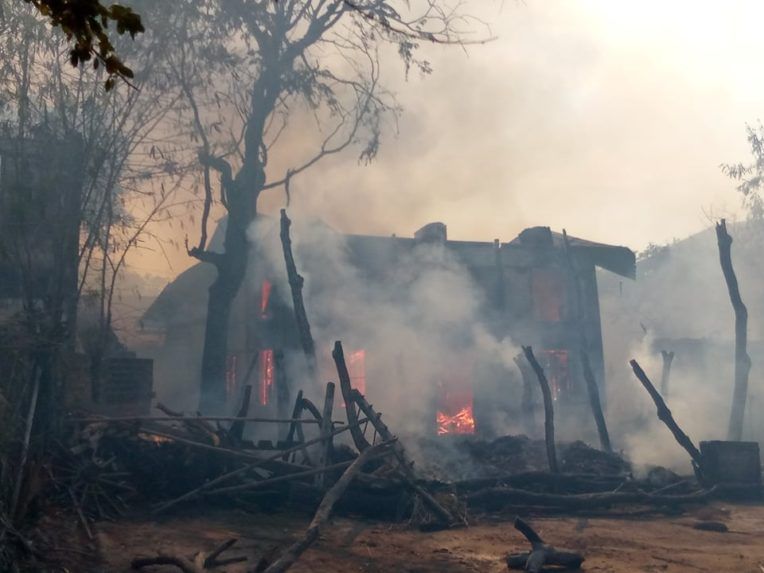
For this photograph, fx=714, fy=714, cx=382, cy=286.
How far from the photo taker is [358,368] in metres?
22.9

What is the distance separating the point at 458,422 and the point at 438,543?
14422 millimetres

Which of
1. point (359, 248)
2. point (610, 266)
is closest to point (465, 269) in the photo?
point (359, 248)

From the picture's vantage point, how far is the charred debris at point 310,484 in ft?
26.2

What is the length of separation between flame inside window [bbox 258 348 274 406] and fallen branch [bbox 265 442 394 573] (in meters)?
12.8

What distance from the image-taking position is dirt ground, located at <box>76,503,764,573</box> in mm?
8078

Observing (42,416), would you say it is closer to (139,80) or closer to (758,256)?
(139,80)

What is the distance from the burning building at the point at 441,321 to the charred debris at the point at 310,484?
8825 mm

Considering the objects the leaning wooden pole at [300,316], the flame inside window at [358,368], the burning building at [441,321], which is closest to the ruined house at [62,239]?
the leaning wooden pole at [300,316]

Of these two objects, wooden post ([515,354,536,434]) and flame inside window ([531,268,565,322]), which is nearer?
wooden post ([515,354,536,434])

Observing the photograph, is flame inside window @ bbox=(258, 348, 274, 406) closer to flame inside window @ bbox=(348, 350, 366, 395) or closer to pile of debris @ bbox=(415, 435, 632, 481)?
flame inside window @ bbox=(348, 350, 366, 395)

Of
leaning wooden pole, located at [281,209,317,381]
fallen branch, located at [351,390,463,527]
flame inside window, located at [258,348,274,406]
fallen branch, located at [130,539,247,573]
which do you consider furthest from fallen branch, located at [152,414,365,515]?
flame inside window, located at [258,348,274,406]

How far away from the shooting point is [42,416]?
354 inches

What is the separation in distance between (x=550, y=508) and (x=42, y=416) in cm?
794

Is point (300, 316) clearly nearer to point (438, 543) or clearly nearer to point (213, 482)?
point (213, 482)
